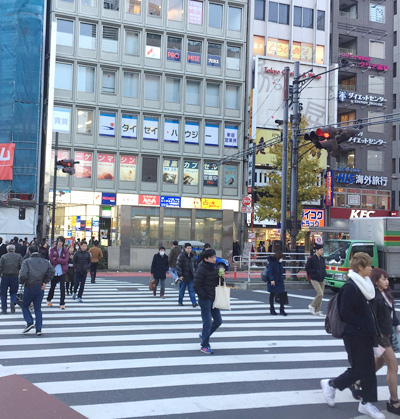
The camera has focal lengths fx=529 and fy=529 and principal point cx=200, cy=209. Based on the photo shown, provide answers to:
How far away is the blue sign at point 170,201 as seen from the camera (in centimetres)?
3934

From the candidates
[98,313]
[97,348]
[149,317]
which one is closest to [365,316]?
[97,348]

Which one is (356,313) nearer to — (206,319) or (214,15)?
(206,319)

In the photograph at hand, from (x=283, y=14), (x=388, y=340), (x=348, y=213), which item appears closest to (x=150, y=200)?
(x=348, y=213)

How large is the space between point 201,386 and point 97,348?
114 inches

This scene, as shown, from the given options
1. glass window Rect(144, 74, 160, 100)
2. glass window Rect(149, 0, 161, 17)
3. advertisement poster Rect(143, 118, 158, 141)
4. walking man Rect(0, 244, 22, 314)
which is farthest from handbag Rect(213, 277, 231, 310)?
glass window Rect(149, 0, 161, 17)

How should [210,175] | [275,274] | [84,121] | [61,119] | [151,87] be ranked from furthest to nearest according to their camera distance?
[210,175], [151,87], [84,121], [61,119], [275,274]

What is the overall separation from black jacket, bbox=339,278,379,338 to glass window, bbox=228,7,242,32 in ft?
129

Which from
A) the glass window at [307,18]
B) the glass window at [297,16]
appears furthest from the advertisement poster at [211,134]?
the glass window at [307,18]

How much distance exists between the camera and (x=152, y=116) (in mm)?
39625

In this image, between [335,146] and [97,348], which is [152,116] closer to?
[335,146]

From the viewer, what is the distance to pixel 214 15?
41.8 meters

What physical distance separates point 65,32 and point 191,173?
13.6m

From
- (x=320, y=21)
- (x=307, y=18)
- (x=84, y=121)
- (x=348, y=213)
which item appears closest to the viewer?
(x=84, y=121)

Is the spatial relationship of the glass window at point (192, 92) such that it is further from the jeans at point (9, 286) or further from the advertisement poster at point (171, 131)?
the jeans at point (9, 286)
